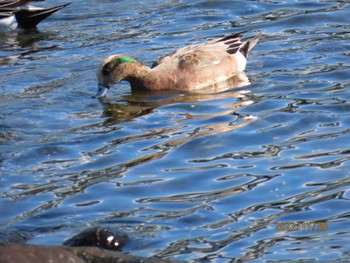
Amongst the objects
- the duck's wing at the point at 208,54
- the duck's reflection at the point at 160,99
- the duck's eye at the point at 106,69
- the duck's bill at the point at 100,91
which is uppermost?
the duck's eye at the point at 106,69

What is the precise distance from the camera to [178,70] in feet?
40.1

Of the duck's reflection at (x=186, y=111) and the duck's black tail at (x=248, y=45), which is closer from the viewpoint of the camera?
the duck's reflection at (x=186, y=111)

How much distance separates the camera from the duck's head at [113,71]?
12.0 metres

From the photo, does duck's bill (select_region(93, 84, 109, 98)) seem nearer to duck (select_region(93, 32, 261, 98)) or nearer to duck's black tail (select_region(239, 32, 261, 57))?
duck (select_region(93, 32, 261, 98))

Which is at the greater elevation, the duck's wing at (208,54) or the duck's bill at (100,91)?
the duck's wing at (208,54)

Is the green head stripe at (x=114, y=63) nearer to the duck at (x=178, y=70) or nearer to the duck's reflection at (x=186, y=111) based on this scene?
the duck at (x=178, y=70)

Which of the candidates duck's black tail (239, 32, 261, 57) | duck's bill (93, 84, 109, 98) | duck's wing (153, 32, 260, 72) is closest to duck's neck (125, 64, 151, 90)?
duck's wing (153, 32, 260, 72)

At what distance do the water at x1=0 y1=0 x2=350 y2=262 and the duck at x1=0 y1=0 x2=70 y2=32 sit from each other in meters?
0.47

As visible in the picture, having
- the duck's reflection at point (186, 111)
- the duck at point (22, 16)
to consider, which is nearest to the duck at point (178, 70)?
the duck's reflection at point (186, 111)

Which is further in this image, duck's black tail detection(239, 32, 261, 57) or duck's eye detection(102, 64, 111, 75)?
duck's black tail detection(239, 32, 261, 57)

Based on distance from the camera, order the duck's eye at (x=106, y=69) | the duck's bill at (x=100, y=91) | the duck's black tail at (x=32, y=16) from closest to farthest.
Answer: the duck's bill at (x=100, y=91)
the duck's eye at (x=106, y=69)
the duck's black tail at (x=32, y=16)

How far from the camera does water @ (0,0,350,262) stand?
7.83 metres

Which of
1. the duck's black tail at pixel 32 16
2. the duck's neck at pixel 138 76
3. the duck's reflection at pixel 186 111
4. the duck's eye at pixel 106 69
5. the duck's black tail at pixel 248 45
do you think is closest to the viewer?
the duck's reflection at pixel 186 111

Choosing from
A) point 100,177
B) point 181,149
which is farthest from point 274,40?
point 100,177
